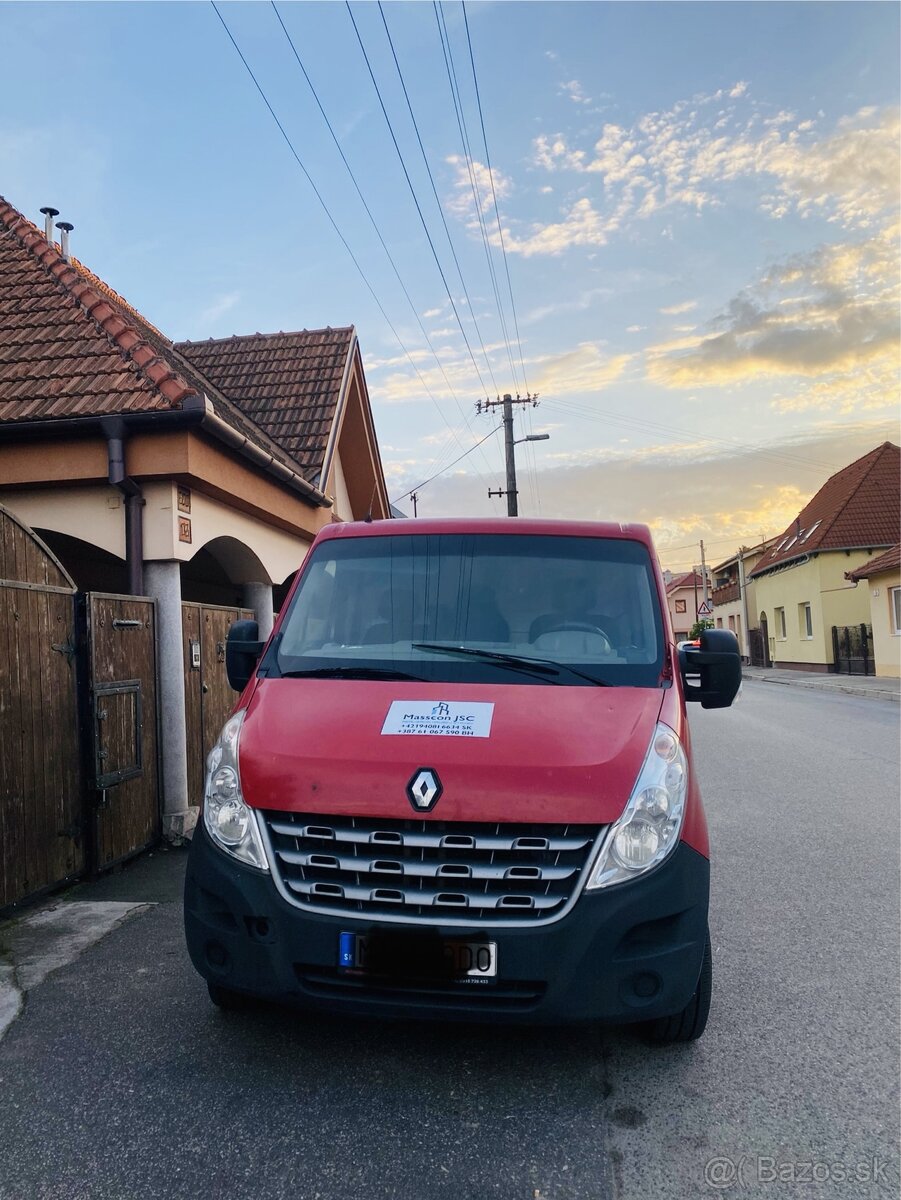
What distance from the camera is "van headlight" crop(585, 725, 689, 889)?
2.77 meters

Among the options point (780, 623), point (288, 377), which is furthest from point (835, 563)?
point (288, 377)

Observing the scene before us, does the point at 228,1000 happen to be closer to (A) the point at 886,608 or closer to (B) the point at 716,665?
(B) the point at 716,665

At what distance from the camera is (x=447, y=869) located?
2.78 metres

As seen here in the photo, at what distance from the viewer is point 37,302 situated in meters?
8.45

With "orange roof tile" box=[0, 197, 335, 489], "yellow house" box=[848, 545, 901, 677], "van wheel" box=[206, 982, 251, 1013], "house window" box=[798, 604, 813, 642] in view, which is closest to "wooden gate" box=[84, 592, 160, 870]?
"orange roof tile" box=[0, 197, 335, 489]

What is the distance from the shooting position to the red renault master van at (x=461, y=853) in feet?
9.03

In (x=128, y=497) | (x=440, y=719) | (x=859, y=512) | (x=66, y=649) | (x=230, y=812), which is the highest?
(x=859, y=512)

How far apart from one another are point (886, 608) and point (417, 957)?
1137 inches

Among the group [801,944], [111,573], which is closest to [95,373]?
[111,573]

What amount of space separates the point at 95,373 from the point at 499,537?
4.96 metres

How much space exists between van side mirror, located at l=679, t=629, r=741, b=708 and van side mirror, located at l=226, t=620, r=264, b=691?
6.06ft

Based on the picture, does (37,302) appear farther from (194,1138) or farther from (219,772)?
(194,1138)

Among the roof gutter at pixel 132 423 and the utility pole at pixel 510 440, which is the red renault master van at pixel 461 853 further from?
the utility pole at pixel 510 440

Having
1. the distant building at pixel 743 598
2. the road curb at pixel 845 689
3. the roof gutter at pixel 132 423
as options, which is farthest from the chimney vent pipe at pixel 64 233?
the distant building at pixel 743 598
